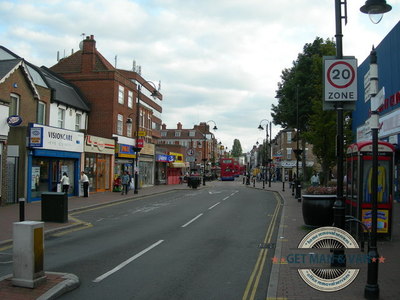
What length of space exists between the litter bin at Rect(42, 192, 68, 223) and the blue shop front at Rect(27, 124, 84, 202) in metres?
8.17

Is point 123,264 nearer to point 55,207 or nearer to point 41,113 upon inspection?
point 55,207

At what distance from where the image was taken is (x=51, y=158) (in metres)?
24.7

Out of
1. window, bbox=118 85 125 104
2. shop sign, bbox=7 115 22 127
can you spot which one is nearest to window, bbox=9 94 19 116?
shop sign, bbox=7 115 22 127

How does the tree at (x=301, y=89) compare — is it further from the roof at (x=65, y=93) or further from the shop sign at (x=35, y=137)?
the shop sign at (x=35, y=137)

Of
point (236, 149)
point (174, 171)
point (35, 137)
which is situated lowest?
point (174, 171)

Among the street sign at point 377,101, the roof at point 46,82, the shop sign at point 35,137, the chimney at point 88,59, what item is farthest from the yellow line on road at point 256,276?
the chimney at point 88,59

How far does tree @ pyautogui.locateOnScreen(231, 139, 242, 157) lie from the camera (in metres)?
192

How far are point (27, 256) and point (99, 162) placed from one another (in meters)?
25.3

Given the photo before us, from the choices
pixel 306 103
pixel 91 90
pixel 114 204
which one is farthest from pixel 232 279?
pixel 306 103

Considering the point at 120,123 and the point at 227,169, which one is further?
the point at 227,169

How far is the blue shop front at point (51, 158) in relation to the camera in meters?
21.9

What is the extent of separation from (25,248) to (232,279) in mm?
3691

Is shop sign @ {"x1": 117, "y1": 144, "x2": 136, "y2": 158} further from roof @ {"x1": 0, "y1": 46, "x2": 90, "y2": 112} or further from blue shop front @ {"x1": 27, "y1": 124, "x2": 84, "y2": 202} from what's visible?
blue shop front @ {"x1": 27, "y1": 124, "x2": 84, "y2": 202}

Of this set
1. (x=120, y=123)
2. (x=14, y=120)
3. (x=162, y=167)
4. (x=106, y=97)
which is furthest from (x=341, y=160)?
(x=162, y=167)
